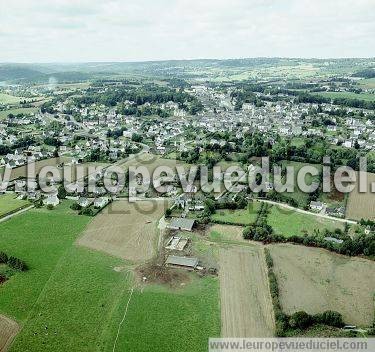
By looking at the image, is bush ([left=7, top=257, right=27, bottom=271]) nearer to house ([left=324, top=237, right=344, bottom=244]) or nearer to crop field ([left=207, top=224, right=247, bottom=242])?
crop field ([left=207, top=224, right=247, bottom=242])

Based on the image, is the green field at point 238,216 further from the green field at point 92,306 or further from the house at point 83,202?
the house at point 83,202

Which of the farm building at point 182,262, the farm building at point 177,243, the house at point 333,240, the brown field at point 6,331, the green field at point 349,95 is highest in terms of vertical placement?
the green field at point 349,95

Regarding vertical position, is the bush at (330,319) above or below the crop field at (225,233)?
below

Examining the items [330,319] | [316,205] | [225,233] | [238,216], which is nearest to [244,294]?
[330,319]

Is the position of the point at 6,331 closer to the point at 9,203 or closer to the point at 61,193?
the point at 9,203

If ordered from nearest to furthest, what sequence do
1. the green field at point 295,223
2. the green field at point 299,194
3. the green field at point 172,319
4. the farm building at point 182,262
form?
the green field at point 172,319, the farm building at point 182,262, the green field at point 295,223, the green field at point 299,194

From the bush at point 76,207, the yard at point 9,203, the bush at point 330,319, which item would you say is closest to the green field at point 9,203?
the yard at point 9,203
